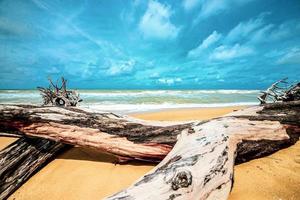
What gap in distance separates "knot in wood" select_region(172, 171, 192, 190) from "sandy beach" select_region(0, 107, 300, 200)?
0.87m

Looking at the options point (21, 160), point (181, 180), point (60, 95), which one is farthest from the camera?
point (60, 95)

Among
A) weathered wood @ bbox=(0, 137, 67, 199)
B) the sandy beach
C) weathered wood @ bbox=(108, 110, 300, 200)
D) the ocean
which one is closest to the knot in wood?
weathered wood @ bbox=(108, 110, 300, 200)

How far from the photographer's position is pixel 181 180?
5.59 feet

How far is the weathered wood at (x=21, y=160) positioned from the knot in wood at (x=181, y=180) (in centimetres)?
235

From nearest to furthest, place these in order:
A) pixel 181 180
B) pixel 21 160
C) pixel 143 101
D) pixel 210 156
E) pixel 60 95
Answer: pixel 181 180 < pixel 210 156 < pixel 21 160 < pixel 60 95 < pixel 143 101

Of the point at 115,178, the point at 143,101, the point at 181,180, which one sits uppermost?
the point at 143,101

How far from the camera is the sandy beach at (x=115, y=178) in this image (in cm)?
237

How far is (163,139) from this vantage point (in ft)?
9.91

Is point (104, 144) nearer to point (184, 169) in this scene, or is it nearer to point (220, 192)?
point (184, 169)

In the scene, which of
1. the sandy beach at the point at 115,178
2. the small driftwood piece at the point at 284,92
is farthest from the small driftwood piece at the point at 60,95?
the small driftwood piece at the point at 284,92

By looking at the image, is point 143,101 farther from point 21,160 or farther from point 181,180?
point 181,180

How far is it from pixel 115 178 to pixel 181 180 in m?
1.52

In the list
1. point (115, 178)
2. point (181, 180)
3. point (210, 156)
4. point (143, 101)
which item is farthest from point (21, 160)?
point (143, 101)

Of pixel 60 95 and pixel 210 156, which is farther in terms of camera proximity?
pixel 60 95
